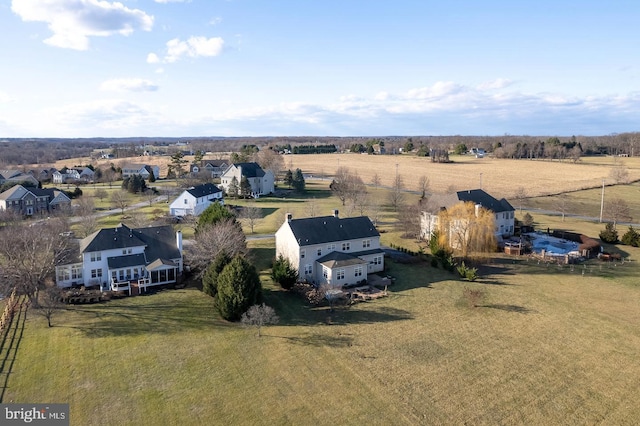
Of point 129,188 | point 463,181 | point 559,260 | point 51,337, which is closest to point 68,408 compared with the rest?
point 51,337

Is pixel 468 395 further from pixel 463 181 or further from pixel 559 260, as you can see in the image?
pixel 463 181

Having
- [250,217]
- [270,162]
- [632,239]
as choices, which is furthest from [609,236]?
[270,162]

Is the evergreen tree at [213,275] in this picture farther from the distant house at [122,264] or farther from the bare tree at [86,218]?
the bare tree at [86,218]

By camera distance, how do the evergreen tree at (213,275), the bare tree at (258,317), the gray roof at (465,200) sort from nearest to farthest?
the bare tree at (258,317)
the evergreen tree at (213,275)
the gray roof at (465,200)

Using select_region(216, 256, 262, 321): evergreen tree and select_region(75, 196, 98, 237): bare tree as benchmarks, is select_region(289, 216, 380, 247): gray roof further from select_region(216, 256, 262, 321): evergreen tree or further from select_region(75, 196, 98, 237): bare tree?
select_region(75, 196, 98, 237): bare tree

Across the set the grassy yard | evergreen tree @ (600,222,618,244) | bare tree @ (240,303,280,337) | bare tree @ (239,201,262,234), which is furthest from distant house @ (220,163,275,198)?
bare tree @ (240,303,280,337)

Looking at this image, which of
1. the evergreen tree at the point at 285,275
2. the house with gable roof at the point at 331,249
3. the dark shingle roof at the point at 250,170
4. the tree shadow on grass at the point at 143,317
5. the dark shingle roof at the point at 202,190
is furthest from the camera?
the dark shingle roof at the point at 250,170

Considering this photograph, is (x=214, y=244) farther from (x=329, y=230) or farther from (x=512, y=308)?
(x=512, y=308)

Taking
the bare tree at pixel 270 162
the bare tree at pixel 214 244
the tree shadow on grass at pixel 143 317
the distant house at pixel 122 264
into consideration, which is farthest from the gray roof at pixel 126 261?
the bare tree at pixel 270 162
